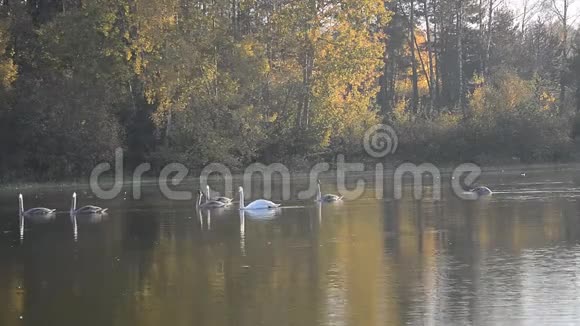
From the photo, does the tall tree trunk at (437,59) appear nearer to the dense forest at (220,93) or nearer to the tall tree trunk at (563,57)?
the dense forest at (220,93)

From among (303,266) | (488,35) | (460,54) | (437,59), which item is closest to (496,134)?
(460,54)

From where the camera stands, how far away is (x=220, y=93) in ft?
→ 167

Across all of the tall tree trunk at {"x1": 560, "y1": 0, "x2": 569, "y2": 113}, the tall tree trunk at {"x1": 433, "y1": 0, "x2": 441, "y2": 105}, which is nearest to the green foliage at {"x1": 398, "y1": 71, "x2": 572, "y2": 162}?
the tall tree trunk at {"x1": 560, "y1": 0, "x2": 569, "y2": 113}

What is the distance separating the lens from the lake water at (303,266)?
523 inches

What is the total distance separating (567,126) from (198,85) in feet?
77.6

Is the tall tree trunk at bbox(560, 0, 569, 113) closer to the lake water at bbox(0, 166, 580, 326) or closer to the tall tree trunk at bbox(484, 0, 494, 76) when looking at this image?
the tall tree trunk at bbox(484, 0, 494, 76)

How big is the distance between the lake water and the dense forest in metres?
17.1

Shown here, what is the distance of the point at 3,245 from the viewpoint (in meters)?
22.6

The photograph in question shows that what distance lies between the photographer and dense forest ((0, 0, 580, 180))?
1832 inches

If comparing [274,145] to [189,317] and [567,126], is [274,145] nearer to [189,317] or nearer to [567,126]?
[567,126]

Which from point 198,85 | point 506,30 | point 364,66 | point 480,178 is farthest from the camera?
point 506,30

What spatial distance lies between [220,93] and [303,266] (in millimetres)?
33964

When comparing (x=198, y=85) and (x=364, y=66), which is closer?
(x=198, y=85)

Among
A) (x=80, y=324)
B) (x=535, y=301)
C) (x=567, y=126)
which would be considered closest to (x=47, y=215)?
(x=80, y=324)
